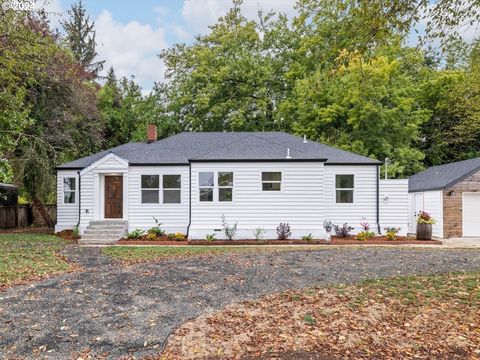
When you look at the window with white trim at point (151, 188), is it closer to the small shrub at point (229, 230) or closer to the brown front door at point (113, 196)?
the brown front door at point (113, 196)

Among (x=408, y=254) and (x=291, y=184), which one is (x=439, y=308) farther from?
(x=291, y=184)

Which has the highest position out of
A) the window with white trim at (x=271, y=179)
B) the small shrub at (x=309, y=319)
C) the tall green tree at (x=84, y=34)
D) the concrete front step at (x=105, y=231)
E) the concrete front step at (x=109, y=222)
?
the tall green tree at (x=84, y=34)

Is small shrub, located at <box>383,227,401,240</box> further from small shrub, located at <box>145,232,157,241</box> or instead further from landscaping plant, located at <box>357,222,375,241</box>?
small shrub, located at <box>145,232,157,241</box>

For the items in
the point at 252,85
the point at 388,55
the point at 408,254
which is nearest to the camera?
the point at 408,254

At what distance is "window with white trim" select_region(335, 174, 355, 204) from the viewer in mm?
15258

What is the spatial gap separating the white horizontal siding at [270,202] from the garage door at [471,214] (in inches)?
279

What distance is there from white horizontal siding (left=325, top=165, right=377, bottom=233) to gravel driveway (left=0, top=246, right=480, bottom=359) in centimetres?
499

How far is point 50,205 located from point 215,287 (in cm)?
1840

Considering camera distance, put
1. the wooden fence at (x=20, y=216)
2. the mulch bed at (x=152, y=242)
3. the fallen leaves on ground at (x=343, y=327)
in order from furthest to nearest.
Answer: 1. the wooden fence at (x=20, y=216)
2. the mulch bed at (x=152, y=242)
3. the fallen leaves on ground at (x=343, y=327)

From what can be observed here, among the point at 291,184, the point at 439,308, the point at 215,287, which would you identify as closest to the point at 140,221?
the point at 291,184

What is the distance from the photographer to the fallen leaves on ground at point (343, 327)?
421 centimetres

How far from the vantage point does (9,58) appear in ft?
37.4

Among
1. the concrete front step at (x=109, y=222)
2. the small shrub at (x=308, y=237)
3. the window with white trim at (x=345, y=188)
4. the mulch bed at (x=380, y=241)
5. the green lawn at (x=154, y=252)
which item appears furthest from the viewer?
the window with white trim at (x=345, y=188)

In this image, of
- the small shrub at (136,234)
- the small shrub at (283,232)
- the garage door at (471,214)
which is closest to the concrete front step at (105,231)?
the small shrub at (136,234)
